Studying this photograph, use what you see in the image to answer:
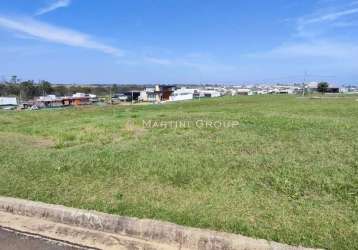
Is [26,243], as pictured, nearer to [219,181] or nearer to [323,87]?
[219,181]

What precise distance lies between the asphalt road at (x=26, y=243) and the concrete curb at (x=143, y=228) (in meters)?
0.36

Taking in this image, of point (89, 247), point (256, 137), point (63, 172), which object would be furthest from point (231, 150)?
point (89, 247)

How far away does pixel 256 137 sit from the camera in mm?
7875

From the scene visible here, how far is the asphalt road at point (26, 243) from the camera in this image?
346cm

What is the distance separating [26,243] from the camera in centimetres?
356

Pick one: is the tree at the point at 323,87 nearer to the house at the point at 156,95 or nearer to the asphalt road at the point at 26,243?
the house at the point at 156,95

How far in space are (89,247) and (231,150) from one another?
11.8 feet

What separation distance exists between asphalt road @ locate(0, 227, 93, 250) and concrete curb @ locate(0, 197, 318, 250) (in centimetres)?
36

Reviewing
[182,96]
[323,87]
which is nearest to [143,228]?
[182,96]

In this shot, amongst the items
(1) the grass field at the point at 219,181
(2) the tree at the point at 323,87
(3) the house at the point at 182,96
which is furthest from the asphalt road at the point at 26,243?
(2) the tree at the point at 323,87

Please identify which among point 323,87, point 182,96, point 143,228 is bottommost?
point 182,96

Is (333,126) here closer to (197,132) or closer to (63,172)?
(197,132)

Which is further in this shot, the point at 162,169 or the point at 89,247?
the point at 162,169

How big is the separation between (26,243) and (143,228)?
3.44 feet
